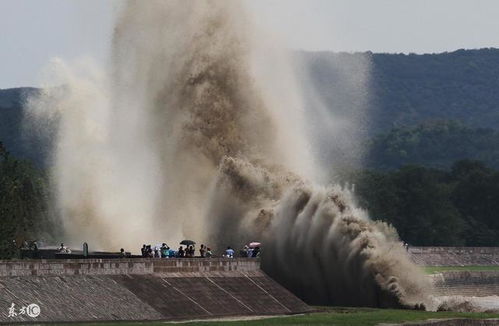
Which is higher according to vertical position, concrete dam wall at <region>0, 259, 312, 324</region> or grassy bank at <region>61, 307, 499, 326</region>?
concrete dam wall at <region>0, 259, 312, 324</region>

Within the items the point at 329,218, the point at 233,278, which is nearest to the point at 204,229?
the point at 329,218

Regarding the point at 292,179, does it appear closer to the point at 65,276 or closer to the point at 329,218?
the point at 329,218

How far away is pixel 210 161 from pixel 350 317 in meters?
26.9

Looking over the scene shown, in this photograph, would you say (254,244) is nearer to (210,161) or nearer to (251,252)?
(251,252)

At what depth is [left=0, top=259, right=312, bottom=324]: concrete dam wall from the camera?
47.5m

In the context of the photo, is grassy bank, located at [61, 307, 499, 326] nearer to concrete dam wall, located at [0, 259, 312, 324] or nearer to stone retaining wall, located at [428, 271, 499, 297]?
concrete dam wall, located at [0, 259, 312, 324]

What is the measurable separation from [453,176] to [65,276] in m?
133

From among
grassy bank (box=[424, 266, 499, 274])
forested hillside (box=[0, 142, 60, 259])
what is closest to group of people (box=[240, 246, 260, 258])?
forested hillside (box=[0, 142, 60, 259])

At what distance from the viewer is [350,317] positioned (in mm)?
52750

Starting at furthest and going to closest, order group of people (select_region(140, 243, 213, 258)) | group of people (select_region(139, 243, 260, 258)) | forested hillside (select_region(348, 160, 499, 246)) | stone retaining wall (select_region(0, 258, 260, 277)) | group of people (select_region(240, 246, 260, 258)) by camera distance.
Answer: forested hillside (select_region(348, 160, 499, 246)) → group of people (select_region(240, 246, 260, 258)) → group of people (select_region(139, 243, 260, 258)) → group of people (select_region(140, 243, 213, 258)) → stone retaining wall (select_region(0, 258, 260, 277))

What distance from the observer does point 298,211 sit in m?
68.1

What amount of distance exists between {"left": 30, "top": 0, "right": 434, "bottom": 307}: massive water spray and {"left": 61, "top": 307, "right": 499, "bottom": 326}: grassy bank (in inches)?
231

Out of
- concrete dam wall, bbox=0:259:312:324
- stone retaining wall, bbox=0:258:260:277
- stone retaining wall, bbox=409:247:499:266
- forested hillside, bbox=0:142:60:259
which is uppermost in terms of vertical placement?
forested hillside, bbox=0:142:60:259

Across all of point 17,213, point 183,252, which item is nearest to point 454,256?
point 17,213
